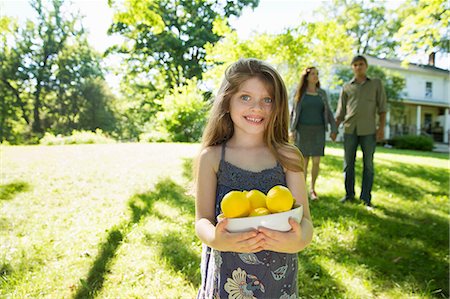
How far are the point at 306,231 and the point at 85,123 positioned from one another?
33277mm

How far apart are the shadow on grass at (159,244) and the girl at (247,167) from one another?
3.91ft

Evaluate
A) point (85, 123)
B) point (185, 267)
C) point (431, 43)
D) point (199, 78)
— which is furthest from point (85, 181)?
point (85, 123)

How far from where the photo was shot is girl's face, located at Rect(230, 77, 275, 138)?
1.66 metres

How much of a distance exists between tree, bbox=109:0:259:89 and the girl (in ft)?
64.8

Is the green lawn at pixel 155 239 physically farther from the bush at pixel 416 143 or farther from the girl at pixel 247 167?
the bush at pixel 416 143

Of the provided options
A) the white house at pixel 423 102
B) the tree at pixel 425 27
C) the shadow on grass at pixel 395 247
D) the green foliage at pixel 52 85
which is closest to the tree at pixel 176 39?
the green foliage at pixel 52 85

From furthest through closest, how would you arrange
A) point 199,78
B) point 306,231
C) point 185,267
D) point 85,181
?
point 199,78 → point 85,181 → point 185,267 → point 306,231

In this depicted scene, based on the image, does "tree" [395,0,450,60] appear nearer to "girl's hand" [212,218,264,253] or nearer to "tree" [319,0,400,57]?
"girl's hand" [212,218,264,253]

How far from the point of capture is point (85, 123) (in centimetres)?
3188

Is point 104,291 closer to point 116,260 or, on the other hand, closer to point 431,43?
point 116,260

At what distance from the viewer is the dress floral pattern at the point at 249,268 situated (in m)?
1.54

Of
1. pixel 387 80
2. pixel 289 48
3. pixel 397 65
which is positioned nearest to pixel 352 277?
pixel 289 48

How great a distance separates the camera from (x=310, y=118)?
16.6ft

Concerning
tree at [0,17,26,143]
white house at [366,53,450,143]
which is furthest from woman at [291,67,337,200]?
tree at [0,17,26,143]
